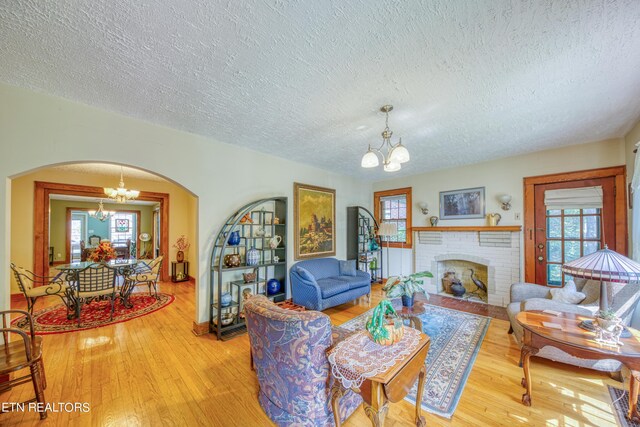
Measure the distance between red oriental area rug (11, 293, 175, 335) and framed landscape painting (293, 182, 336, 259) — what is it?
2714mm

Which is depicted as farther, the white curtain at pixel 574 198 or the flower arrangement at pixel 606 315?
the white curtain at pixel 574 198

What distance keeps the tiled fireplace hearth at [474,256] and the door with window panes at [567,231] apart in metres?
0.32

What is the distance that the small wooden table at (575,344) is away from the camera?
5.18 feet

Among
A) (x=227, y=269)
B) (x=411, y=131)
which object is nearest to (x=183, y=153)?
(x=227, y=269)

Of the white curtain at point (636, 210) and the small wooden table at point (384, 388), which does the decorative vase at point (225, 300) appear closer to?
the small wooden table at point (384, 388)

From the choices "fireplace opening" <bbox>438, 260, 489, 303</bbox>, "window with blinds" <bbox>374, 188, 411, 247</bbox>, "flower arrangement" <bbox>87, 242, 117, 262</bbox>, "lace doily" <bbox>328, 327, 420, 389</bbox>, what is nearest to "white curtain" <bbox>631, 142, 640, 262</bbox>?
"fireplace opening" <bbox>438, 260, 489, 303</bbox>

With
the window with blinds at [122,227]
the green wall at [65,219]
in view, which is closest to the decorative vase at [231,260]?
the green wall at [65,219]

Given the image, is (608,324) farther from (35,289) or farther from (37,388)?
(35,289)

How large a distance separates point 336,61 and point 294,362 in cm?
203

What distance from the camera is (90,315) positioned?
371 cm

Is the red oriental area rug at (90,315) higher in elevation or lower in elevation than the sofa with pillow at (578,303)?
lower

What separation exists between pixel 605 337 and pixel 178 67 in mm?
3721

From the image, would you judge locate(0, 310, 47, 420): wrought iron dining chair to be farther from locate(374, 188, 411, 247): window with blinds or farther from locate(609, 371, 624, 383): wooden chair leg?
locate(374, 188, 411, 247): window with blinds

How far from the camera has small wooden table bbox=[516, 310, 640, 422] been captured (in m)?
1.58
